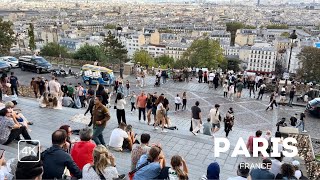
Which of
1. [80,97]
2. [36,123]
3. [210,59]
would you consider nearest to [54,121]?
[36,123]

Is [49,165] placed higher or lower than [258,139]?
higher

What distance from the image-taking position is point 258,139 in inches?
408

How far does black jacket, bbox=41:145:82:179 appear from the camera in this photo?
17.7 feet

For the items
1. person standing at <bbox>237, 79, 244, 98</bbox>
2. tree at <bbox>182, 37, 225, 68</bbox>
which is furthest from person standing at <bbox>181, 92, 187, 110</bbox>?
tree at <bbox>182, 37, 225, 68</bbox>

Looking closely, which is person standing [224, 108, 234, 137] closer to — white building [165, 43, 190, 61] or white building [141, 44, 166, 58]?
white building [165, 43, 190, 61]

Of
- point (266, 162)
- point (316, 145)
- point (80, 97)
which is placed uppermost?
point (266, 162)

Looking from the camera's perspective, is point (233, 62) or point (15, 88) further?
point (233, 62)

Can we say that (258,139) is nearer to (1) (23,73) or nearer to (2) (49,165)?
(2) (49,165)

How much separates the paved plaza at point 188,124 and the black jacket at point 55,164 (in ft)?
8.18

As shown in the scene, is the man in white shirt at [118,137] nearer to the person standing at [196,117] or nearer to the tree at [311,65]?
the person standing at [196,117]

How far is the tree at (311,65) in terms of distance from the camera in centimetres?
4753

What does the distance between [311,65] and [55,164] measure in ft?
159

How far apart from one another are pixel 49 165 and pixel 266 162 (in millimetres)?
3732

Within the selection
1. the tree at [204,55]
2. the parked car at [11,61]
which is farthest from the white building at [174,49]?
the parked car at [11,61]
